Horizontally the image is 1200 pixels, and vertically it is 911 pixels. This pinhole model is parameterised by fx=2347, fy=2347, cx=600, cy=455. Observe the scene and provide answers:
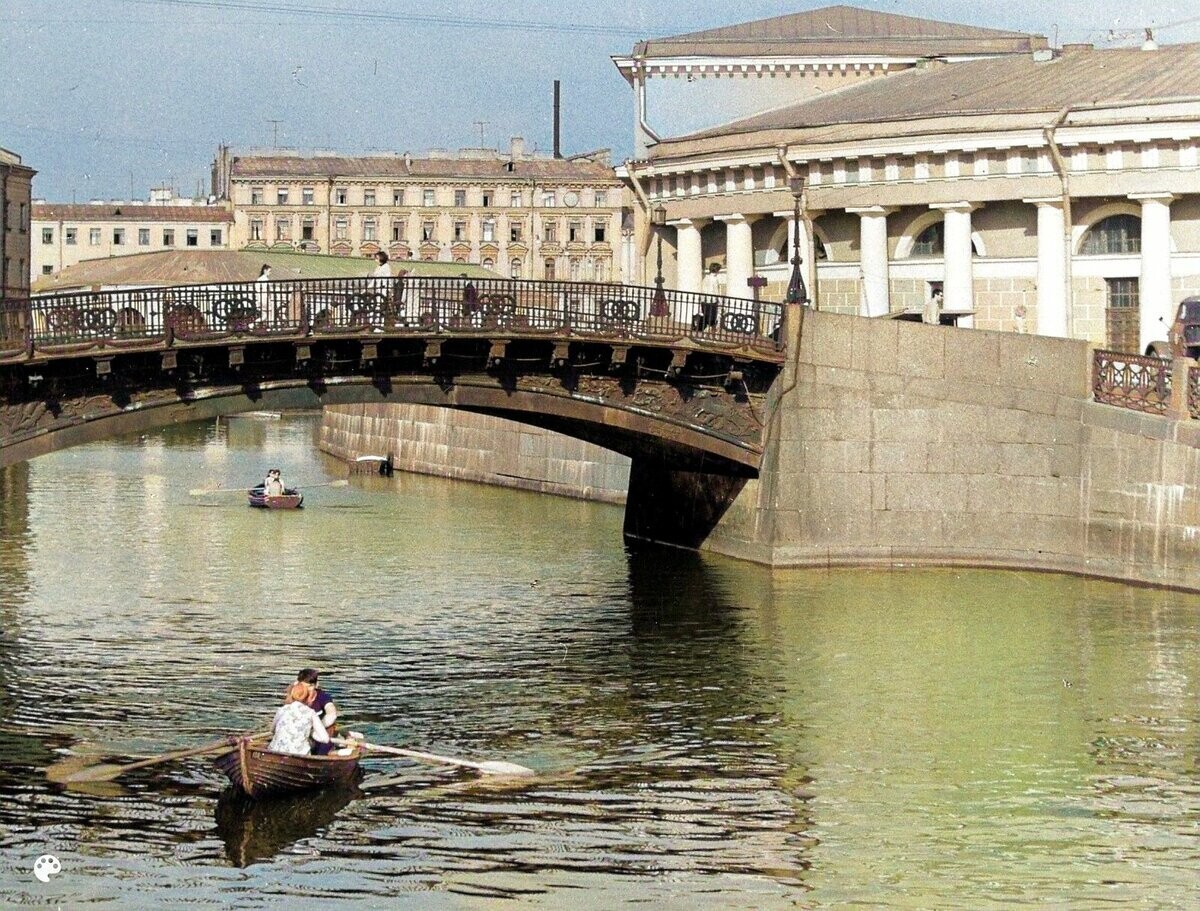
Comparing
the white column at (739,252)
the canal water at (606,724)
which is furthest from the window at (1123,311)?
the canal water at (606,724)

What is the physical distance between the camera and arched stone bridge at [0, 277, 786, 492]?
125 feet

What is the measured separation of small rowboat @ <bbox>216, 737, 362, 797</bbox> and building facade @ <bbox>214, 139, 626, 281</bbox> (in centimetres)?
12759

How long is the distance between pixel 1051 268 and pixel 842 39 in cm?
1919

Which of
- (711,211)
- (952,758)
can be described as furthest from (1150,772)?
(711,211)

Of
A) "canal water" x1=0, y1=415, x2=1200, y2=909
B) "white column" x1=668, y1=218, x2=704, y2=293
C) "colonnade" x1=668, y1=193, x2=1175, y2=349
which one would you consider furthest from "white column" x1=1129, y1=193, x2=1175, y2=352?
"white column" x1=668, y1=218, x2=704, y2=293

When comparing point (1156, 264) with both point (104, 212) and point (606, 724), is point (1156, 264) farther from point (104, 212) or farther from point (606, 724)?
point (104, 212)

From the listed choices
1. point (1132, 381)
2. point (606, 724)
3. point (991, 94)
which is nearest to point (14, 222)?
point (991, 94)

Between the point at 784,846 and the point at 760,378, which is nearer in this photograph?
the point at 784,846

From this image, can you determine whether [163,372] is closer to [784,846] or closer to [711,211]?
[784,846]

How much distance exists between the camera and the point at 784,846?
24.4 m

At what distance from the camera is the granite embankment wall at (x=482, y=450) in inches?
2473

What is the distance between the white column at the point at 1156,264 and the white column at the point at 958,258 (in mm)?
4206

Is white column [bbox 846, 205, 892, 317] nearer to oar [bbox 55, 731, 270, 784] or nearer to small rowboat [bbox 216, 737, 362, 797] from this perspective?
oar [bbox 55, 731, 270, 784]

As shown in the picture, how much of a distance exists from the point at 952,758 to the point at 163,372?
1671 centimetres
